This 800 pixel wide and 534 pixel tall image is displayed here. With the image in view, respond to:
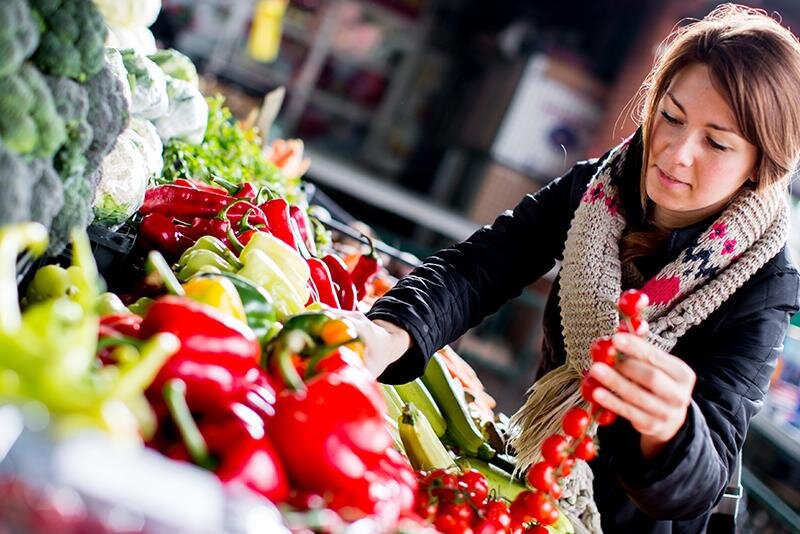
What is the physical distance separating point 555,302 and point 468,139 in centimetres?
998

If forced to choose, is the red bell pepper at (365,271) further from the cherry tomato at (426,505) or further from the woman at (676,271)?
the cherry tomato at (426,505)

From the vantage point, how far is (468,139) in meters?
12.3

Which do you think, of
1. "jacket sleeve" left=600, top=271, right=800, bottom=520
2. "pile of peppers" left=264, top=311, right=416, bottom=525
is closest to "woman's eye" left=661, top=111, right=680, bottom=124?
"jacket sleeve" left=600, top=271, right=800, bottom=520

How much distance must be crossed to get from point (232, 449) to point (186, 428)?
7cm

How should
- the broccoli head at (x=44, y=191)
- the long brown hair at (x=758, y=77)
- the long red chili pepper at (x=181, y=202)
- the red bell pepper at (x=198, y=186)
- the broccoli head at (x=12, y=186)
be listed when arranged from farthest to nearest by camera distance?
the red bell pepper at (x=198, y=186) < the long red chili pepper at (x=181, y=202) < the long brown hair at (x=758, y=77) < the broccoli head at (x=44, y=191) < the broccoli head at (x=12, y=186)

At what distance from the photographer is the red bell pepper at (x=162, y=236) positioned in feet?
6.82

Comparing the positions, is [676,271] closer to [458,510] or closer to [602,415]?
[602,415]

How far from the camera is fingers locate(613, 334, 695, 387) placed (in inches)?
52.0

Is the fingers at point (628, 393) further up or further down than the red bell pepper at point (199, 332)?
further up

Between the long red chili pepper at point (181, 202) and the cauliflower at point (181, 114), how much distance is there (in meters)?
0.44

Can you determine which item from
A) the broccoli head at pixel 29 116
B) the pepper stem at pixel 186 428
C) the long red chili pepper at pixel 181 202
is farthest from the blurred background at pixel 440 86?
the pepper stem at pixel 186 428

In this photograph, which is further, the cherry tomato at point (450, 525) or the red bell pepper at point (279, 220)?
the red bell pepper at point (279, 220)

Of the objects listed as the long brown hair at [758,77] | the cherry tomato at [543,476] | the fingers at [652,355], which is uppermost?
the long brown hair at [758,77]

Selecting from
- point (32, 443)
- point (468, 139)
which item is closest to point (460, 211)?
point (468, 139)
